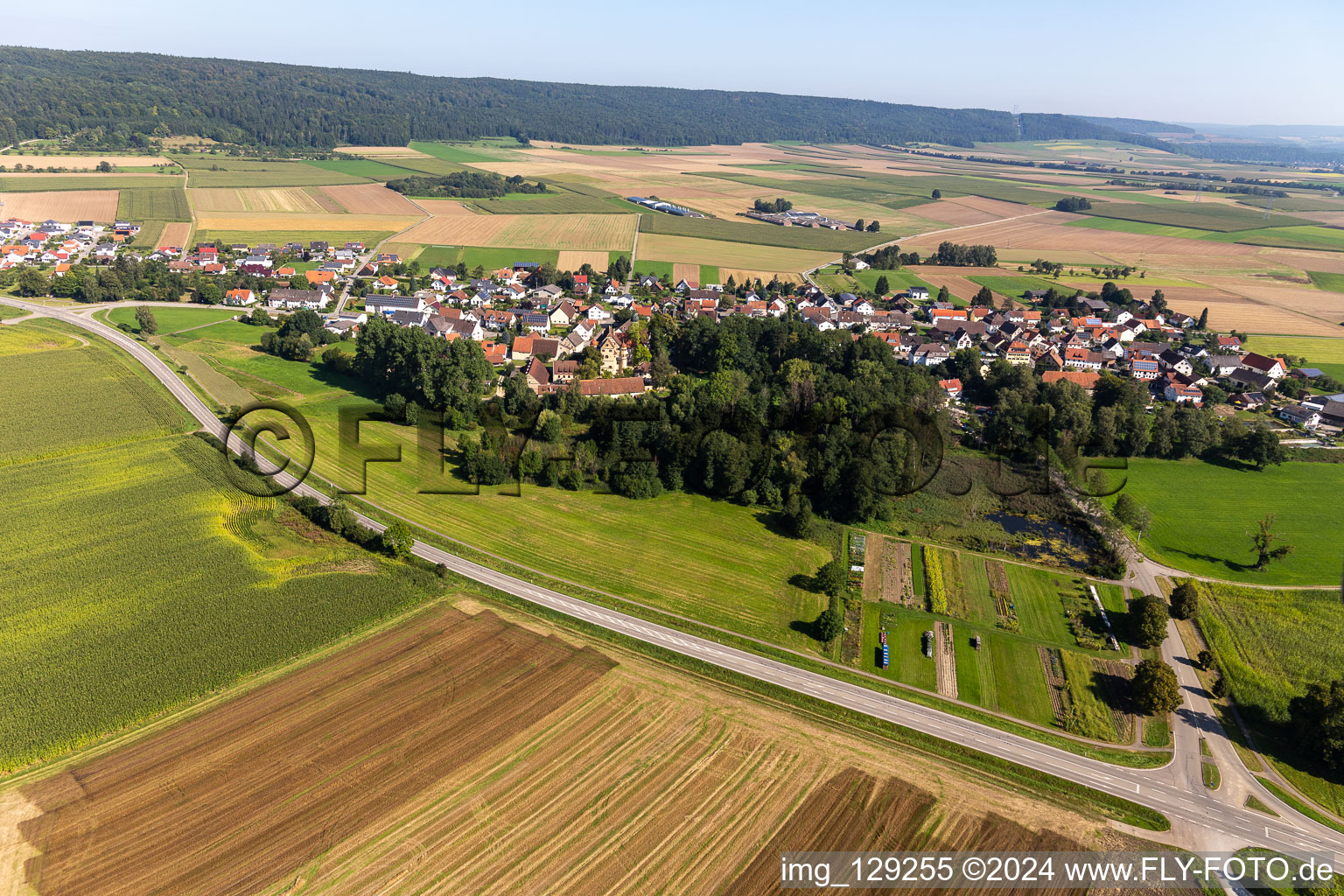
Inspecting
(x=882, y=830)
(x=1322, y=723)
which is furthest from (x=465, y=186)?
(x=1322, y=723)

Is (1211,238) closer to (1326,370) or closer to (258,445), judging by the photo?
(1326,370)

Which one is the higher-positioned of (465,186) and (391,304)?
(465,186)

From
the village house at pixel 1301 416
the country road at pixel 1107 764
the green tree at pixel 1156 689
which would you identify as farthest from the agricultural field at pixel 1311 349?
the green tree at pixel 1156 689

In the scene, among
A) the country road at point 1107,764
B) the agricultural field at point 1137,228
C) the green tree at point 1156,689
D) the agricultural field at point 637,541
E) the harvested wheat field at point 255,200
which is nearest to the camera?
the country road at point 1107,764

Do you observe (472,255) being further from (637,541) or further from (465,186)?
(637,541)

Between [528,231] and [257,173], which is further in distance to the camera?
[257,173]

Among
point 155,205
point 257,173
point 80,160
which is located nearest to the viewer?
point 155,205

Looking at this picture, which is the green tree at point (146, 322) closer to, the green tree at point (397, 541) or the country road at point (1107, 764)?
the green tree at point (397, 541)
